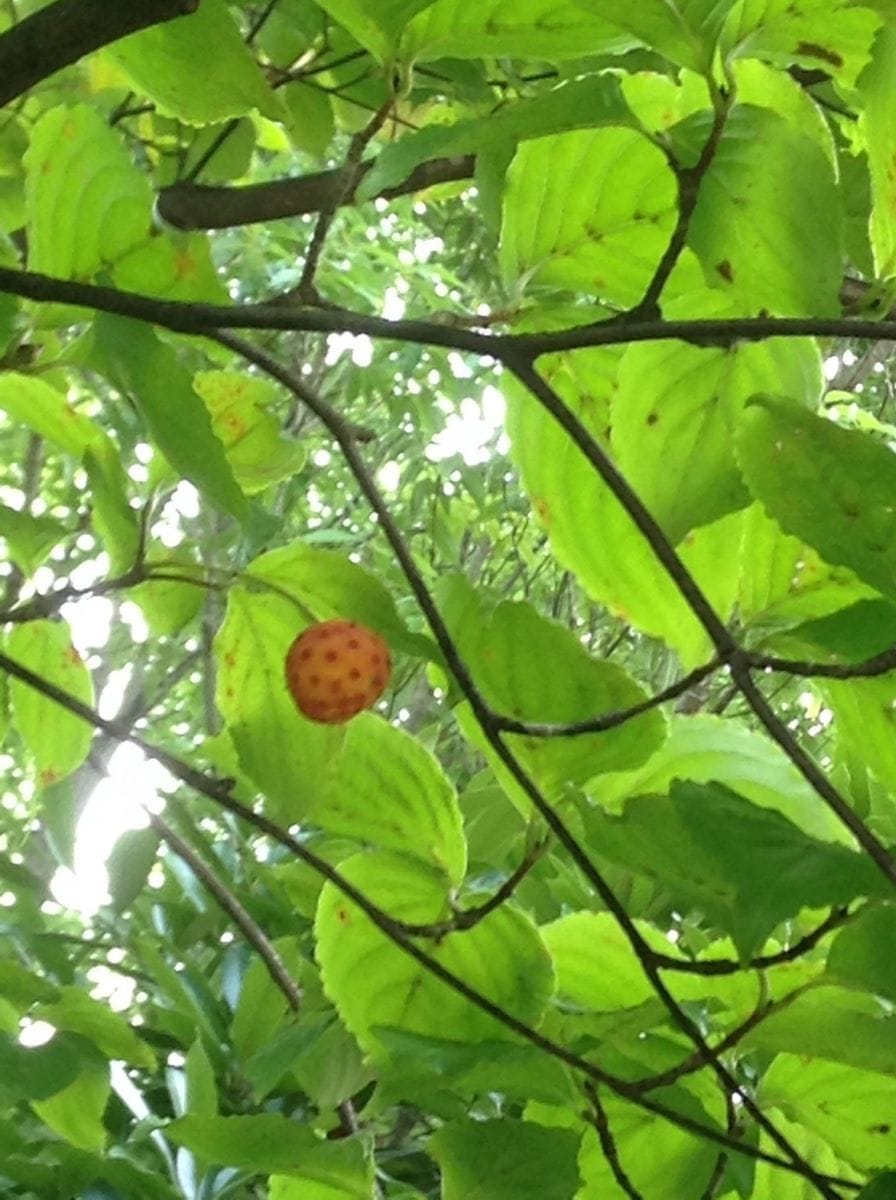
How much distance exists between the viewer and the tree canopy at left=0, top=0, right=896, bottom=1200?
335mm

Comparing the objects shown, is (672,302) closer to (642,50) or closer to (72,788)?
(642,50)

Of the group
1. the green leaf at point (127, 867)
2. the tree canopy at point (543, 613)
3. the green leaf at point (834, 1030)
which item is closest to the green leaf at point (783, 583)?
the tree canopy at point (543, 613)

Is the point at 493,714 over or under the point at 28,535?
under

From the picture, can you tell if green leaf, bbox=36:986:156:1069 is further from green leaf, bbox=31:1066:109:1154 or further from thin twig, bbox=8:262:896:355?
thin twig, bbox=8:262:896:355

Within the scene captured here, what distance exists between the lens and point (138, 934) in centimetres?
79

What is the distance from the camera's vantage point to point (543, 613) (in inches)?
18.6

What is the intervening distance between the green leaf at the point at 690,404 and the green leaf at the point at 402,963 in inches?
5.3

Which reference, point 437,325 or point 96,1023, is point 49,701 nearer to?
point 96,1023

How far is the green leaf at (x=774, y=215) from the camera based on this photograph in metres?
0.36

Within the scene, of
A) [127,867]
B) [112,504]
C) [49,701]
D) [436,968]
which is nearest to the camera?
[436,968]

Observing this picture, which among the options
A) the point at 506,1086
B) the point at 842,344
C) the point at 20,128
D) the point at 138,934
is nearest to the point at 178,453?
the point at 506,1086

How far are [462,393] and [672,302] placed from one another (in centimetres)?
125

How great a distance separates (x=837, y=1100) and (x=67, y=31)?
14.1 inches

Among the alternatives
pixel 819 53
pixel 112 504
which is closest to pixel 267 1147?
pixel 112 504
